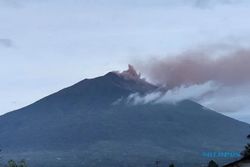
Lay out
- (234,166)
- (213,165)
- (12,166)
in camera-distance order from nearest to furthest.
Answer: (234,166) → (12,166) → (213,165)

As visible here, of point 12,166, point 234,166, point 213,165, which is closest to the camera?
point 234,166

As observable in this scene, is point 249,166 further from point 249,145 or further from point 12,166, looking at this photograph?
point 249,145

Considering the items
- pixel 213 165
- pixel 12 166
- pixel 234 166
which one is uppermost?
pixel 213 165

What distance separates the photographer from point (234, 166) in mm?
48250

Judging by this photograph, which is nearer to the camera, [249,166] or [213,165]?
[249,166]

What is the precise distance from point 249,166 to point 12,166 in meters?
30.4

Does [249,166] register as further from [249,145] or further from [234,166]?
[249,145]

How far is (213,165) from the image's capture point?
14088cm

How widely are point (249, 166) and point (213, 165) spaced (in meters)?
93.0

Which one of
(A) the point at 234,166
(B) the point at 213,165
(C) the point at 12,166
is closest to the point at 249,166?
(A) the point at 234,166

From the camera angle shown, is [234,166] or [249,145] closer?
[234,166]

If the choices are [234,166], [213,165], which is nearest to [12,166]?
[234,166]

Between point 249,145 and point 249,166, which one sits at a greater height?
point 249,145

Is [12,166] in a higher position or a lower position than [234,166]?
higher
